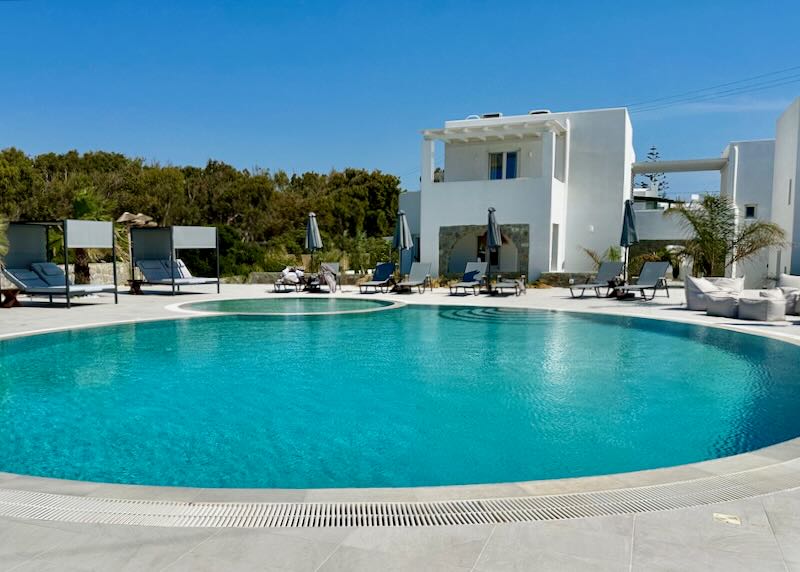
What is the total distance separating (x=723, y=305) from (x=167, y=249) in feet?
56.4

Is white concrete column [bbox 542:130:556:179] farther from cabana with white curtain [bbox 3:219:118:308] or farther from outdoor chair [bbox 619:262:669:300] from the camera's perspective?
cabana with white curtain [bbox 3:219:118:308]

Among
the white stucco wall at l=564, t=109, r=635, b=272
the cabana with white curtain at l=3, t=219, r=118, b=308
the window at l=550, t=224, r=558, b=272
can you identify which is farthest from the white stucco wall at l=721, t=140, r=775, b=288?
the cabana with white curtain at l=3, t=219, r=118, b=308

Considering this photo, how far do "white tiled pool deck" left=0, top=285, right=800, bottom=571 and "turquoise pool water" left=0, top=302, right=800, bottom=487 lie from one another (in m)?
0.70

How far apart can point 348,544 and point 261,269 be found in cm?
2432

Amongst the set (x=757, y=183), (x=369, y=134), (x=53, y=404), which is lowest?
(x=53, y=404)

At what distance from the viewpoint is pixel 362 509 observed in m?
3.18

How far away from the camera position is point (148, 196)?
33938 millimetres

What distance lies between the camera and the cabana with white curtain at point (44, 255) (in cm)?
1447

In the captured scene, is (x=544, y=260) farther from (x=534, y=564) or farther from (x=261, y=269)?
(x=534, y=564)

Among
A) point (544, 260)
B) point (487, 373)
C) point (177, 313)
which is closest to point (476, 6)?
point (544, 260)

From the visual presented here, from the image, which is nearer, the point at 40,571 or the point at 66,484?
the point at 40,571

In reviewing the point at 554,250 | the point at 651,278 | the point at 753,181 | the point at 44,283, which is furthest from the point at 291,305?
the point at 753,181

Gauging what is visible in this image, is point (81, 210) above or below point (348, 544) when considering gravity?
above

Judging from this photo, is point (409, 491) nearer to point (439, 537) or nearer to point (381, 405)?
point (439, 537)
